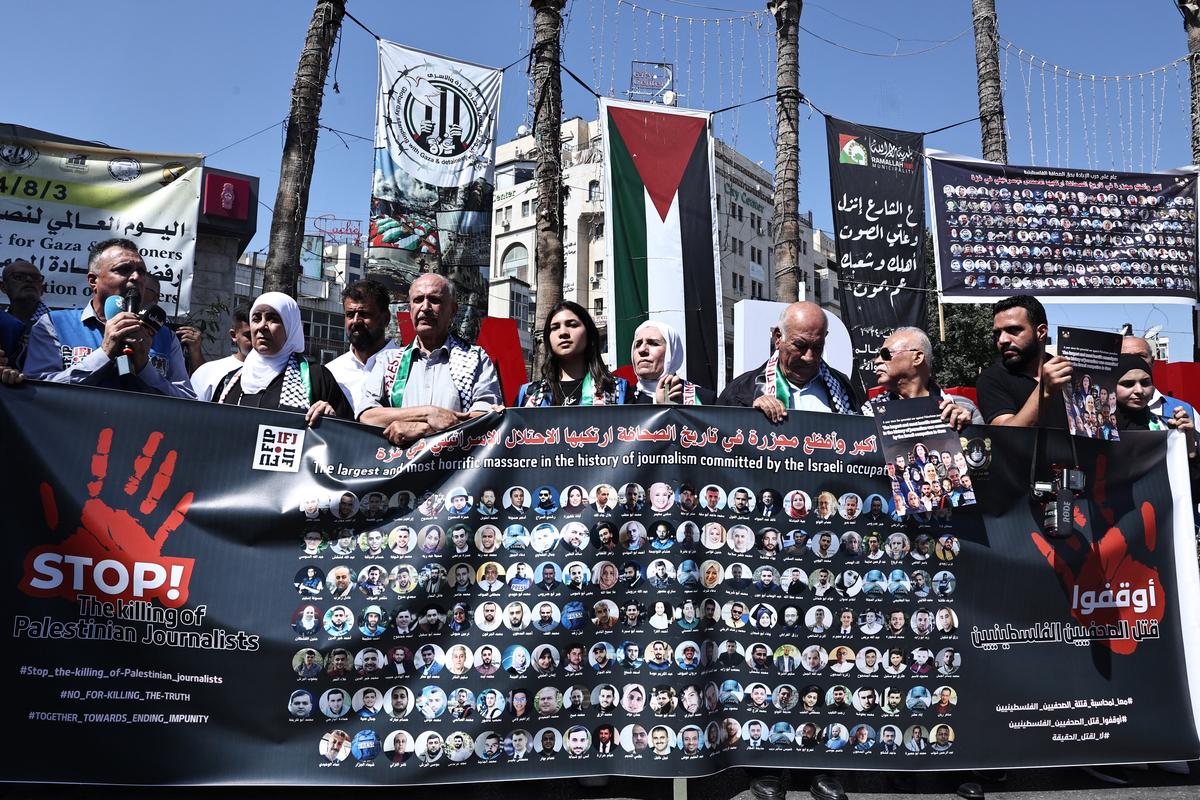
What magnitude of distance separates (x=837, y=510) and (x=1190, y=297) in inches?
374

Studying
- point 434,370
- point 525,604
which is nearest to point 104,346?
point 434,370

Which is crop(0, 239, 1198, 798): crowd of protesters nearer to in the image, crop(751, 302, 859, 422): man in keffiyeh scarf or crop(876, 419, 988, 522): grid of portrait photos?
crop(751, 302, 859, 422): man in keffiyeh scarf

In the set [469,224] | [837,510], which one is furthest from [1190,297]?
[837,510]

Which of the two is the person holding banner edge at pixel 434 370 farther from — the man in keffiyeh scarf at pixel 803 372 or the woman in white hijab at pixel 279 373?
the man in keffiyeh scarf at pixel 803 372

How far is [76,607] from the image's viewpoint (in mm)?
3021

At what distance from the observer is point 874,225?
10.6 metres

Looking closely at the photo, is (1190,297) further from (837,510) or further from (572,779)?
(572,779)

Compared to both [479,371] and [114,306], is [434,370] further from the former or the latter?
[114,306]

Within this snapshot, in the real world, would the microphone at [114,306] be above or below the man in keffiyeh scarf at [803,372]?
above

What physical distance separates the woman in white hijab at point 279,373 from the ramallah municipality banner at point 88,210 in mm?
4432

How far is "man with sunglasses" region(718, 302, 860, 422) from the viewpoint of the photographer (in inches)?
149

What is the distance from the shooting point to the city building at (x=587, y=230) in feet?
177

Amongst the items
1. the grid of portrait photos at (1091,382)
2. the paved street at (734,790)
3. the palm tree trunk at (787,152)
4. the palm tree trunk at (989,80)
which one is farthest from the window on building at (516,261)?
the paved street at (734,790)

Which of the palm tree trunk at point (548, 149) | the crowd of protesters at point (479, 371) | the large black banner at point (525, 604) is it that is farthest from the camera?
the palm tree trunk at point (548, 149)
